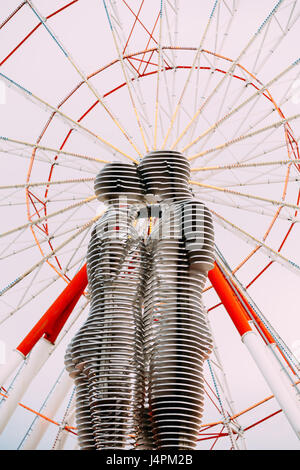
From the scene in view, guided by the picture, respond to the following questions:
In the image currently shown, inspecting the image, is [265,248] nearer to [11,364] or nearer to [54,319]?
[54,319]

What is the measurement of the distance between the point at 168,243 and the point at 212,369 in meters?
10.4

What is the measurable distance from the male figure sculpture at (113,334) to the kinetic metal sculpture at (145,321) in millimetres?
16

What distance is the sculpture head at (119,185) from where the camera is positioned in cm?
1054

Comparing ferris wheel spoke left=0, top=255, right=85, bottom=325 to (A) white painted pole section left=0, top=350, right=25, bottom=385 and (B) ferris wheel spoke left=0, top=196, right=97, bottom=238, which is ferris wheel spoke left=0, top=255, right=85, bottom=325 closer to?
(B) ferris wheel spoke left=0, top=196, right=97, bottom=238

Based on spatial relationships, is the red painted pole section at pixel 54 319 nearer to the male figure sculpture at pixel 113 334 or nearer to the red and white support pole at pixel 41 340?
the red and white support pole at pixel 41 340

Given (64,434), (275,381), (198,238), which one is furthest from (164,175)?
(64,434)

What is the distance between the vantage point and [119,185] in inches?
414

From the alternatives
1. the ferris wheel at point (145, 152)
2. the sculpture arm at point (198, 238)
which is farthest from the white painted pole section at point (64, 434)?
the sculpture arm at point (198, 238)

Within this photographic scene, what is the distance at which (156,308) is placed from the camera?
931 centimetres

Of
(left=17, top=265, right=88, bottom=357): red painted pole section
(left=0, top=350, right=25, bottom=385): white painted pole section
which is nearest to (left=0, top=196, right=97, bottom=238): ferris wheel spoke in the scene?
(left=17, top=265, right=88, bottom=357): red painted pole section

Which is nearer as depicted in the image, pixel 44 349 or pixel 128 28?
pixel 44 349

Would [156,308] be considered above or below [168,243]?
below
